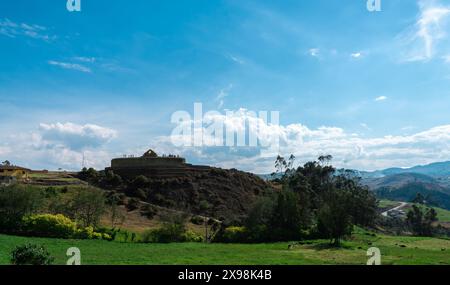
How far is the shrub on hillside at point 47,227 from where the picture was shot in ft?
156

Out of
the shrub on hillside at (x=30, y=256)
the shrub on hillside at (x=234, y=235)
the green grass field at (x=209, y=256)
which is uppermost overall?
the shrub on hillside at (x=30, y=256)

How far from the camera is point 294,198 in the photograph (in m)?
60.8

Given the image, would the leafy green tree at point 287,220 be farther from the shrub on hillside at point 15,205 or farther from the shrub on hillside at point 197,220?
the shrub on hillside at point 15,205

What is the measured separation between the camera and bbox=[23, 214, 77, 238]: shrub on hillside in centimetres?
4741

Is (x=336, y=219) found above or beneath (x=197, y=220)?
above

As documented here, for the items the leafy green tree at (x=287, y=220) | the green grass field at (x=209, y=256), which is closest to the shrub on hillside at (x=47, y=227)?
the green grass field at (x=209, y=256)

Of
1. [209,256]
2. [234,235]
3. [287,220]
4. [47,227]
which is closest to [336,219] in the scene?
[287,220]

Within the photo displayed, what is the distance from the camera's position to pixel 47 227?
47.7 meters

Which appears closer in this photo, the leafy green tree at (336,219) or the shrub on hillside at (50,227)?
the shrub on hillside at (50,227)

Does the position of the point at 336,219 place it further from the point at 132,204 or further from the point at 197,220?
the point at 132,204

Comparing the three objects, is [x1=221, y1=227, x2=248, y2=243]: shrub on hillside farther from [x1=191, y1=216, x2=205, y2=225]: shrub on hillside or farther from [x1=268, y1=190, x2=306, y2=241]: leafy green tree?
[x1=191, y1=216, x2=205, y2=225]: shrub on hillside
